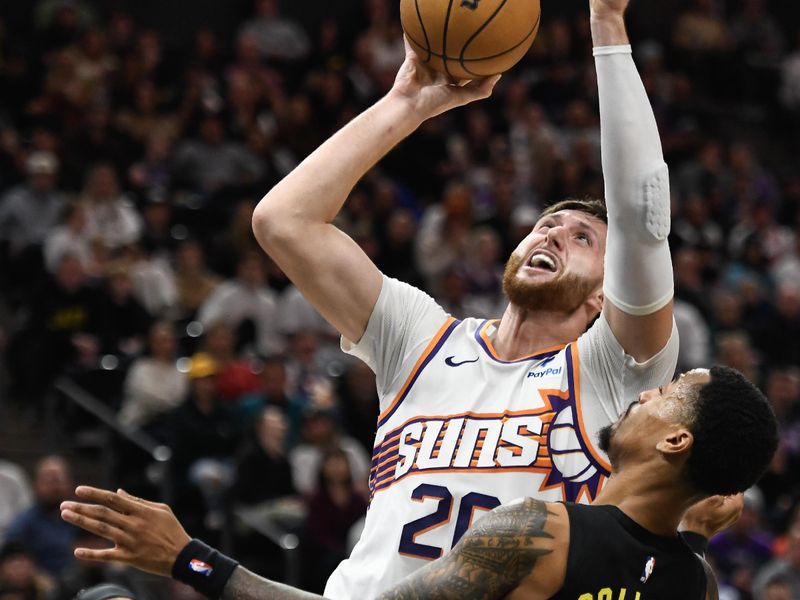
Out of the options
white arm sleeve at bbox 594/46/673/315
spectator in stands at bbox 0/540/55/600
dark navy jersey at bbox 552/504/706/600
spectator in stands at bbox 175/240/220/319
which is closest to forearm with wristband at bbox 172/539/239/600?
dark navy jersey at bbox 552/504/706/600

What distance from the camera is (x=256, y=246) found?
11828 millimetres

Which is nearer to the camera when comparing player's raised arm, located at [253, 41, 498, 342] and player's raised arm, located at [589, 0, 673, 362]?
player's raised arm, located at [589, 0, 673, 362]

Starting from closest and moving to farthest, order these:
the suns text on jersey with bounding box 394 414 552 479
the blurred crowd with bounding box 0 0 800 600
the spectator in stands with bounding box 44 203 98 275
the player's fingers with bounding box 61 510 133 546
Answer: the player's fingers with bounding box 61 510 133 546, the suns text on jersey with bounding box 394 414 552 479, the blurred crowd with bounding box 0 0 800 600, the spectator in stands with bounding box 44 203 98 275

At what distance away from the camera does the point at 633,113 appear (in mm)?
3426

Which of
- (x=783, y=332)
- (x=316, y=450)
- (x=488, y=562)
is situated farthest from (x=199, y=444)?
(x=488, y=562)

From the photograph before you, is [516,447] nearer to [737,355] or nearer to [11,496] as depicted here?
[11,496]

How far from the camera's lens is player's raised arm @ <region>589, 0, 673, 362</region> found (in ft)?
11.2

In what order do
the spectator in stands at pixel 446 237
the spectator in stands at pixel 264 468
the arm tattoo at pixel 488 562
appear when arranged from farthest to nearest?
the spectator in stands at pixel 446 237
the spectator in stands at pixel 264 468
the arm tattoo at pixel 488 562

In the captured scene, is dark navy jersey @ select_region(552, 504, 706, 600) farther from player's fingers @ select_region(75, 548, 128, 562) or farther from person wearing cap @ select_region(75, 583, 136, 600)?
person wearing cap @ select_region(75, 583, 136, 600)

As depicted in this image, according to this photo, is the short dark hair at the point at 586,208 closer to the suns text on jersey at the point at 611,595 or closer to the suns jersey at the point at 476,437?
the suns jersey at the point at 476,437

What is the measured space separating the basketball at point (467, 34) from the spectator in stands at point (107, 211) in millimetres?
7648

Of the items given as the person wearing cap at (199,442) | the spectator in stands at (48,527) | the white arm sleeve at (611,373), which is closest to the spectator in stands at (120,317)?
the person wearing cap at (199,442)

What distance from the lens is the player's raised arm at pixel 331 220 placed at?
384cm

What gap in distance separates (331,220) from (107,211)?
7.92 metres
